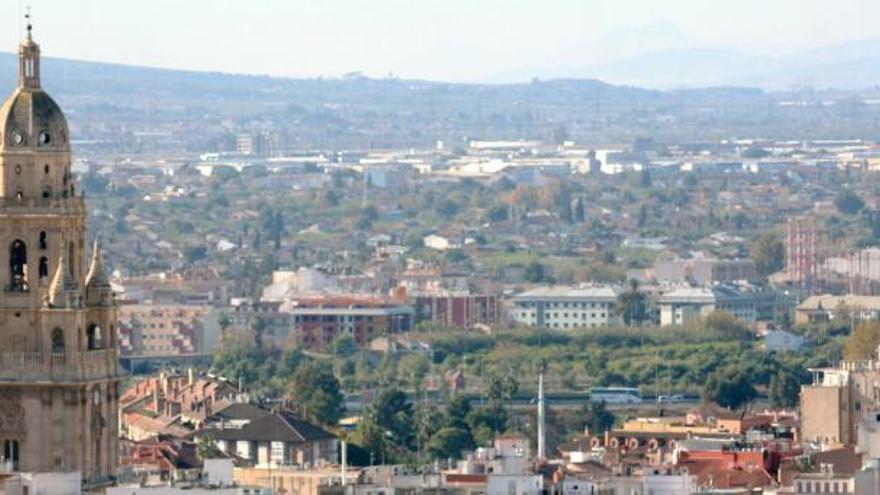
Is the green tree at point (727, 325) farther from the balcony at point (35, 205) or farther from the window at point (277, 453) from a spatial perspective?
the balcony at point (35, 205)

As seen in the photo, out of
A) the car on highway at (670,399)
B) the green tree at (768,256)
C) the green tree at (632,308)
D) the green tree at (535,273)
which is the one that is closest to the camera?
the car on highway at (670,399)

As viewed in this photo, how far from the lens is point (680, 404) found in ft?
315

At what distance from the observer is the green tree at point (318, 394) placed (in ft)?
284

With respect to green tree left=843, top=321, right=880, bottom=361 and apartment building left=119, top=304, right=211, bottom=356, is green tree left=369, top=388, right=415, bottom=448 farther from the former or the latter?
apartment building left=119, top=304, right=211, bottom=356

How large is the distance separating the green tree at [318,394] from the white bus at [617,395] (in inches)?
204

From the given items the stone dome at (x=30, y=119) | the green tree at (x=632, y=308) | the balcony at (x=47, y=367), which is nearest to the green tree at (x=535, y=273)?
the green tree at (x=632, y=308)

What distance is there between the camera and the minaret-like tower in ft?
144

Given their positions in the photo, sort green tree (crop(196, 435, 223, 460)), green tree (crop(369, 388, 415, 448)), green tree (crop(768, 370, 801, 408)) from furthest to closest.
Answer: green tree (crop(768, 370, 801, 408)) < green tree (crop(369, 388, 415, 448)) < green tree (crop(196, 435, 223, 460))

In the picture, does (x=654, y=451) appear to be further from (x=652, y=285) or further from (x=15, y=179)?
(x=652, y=285)

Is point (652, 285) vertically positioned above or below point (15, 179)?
below

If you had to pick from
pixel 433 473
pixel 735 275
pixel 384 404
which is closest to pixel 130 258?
pixel 735 275

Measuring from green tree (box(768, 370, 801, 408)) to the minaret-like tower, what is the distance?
149ft

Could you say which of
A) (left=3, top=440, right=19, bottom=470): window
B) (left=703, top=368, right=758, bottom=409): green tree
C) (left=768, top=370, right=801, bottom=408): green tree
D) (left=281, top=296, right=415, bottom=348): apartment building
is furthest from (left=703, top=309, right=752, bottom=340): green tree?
(left=3, top=440, right=19, bottom=470): window

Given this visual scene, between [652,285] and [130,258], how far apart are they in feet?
70.3
